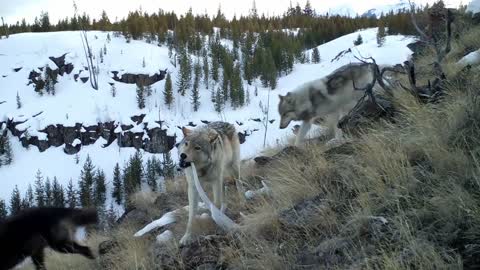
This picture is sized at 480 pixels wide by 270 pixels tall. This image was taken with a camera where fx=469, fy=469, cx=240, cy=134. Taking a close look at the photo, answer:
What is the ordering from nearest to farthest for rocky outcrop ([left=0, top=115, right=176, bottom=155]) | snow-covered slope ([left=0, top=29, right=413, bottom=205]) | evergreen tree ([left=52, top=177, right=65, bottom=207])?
evergreen tree ([left=52, top=177, right=65, bottom=207]) < snow-covered slope ([left=0, top=29, right=413, bottom=205]) < rocky outcrop ([left=0, top=115, right=176, bottom=155])

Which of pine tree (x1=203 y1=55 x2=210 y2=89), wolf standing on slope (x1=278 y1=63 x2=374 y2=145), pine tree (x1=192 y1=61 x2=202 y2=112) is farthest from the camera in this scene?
pine tree (x1=203 y1=55 x2=210 y2=89)

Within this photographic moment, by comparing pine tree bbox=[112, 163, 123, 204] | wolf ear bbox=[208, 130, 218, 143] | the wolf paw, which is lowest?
pine tree bbox=[112, 163, 123, 204]

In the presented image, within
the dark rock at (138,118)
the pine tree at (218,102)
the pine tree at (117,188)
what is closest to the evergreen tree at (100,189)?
the pine tree at (117,188)

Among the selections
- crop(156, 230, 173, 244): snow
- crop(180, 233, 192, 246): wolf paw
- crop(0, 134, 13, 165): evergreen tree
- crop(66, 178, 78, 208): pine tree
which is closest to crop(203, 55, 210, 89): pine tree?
crop(66, 178, 78, 208): pine tree

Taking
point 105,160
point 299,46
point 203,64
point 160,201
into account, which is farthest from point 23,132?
point 160,201

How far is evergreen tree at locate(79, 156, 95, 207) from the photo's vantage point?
33.0 m

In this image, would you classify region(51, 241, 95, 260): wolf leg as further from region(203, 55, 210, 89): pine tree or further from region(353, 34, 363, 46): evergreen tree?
region(353, 34, 363, 46): evergreen tree

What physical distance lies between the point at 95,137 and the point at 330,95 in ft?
115

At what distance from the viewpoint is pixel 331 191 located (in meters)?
4.16

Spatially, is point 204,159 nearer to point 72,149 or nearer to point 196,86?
point 72,149

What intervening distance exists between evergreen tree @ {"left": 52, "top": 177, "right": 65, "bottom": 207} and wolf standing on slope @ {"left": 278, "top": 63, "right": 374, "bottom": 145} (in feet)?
85.8

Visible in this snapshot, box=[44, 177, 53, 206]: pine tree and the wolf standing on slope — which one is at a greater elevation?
the wolf standing on slope

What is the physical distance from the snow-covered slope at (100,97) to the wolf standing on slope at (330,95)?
26.4 metres

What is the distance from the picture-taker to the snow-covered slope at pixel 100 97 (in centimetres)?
3822
